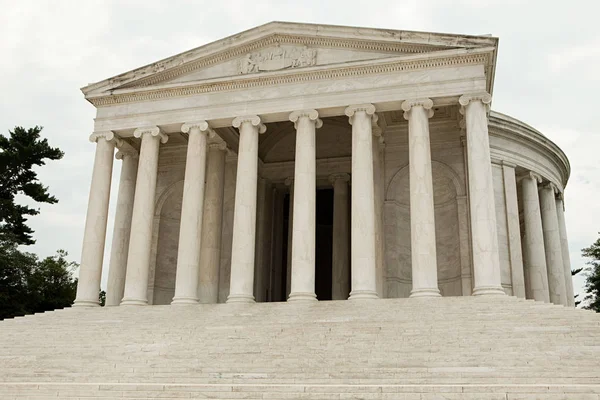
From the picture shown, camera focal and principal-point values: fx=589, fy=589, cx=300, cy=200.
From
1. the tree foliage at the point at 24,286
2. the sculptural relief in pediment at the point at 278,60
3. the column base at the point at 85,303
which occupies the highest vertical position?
the sculptural relief in pediment at the point at 278,60

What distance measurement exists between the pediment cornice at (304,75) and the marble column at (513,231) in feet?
41.3

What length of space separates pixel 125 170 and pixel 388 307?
2634cm

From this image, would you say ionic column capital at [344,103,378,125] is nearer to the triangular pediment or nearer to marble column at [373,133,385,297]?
marble column at [373,133,385,297]

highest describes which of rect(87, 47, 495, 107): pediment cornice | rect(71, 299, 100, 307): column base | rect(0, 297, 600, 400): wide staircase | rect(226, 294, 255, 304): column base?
rect(87, 47, 495, 107): pediment cornice

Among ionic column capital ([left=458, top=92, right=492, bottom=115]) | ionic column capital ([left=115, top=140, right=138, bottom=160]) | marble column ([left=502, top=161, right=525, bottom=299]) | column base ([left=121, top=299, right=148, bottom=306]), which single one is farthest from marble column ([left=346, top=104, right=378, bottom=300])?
ionic column capital ([left=115, top=140, right=138, bottom=160])

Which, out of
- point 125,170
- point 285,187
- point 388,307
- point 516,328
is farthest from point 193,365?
point 285,187

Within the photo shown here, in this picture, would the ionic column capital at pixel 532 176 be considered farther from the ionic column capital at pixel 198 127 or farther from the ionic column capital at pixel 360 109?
the ionic column capital at pixel 198 127

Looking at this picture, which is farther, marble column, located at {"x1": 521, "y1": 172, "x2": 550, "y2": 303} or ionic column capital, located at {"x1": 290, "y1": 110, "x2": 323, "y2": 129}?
marble column, located at {"x1": 521, "y1": 172, "x2": 550, "y2": 303}

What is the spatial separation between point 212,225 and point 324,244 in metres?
20.4

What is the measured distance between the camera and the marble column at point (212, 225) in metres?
45.4

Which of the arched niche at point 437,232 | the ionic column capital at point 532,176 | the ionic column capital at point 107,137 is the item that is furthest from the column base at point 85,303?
the ionic column capital at point 532,176

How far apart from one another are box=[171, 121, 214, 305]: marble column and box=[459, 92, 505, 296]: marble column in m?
18.5

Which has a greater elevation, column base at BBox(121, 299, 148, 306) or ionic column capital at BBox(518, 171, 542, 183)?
ionic column capital at BBox(518, 171, 542, 183)

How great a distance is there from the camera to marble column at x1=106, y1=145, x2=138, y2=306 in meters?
45.8
